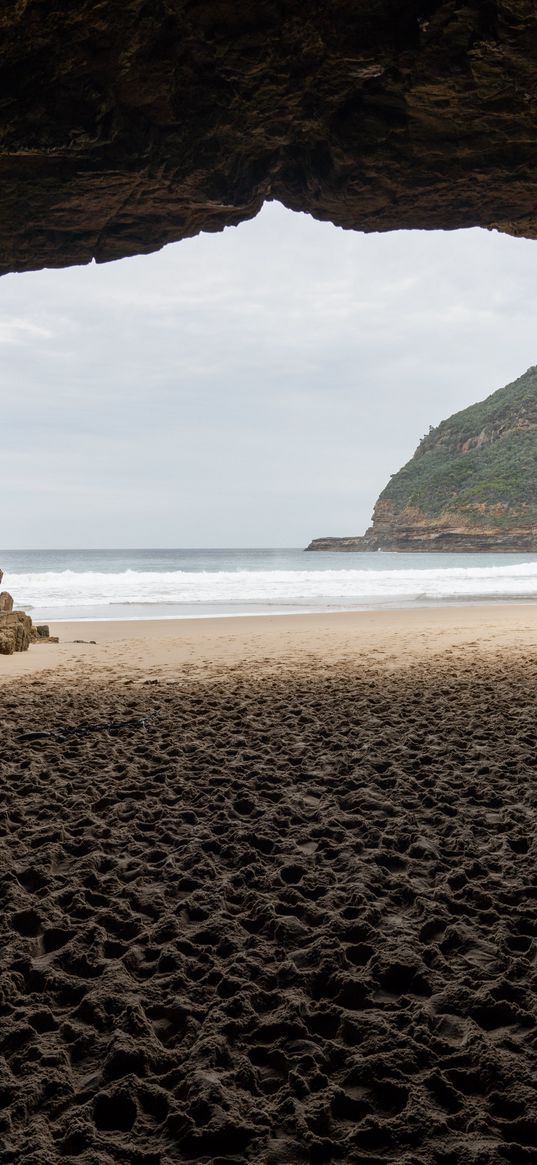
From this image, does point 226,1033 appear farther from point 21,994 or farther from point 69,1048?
point 21,994

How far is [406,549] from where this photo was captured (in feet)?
235

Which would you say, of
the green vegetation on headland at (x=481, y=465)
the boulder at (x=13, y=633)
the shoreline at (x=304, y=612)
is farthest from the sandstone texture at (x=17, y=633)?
the green vegetation on headland at (x=481, y=465)

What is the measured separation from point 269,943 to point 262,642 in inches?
356

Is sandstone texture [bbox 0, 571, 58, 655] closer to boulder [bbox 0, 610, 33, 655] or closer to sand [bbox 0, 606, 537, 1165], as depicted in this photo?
boulder [bbox 0, 610, 33, 655]

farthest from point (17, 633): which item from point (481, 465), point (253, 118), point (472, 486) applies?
point (481, 465)

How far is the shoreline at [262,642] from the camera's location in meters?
9.47

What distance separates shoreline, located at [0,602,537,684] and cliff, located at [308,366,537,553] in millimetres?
49509

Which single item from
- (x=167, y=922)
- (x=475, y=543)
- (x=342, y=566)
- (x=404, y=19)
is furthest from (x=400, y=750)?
(x=475, y=543)

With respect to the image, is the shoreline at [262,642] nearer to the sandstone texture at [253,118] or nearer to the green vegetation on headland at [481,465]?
the sandstone texture at [253,118]

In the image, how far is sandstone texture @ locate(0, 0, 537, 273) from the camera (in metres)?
8.10

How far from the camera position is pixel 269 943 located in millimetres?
2537

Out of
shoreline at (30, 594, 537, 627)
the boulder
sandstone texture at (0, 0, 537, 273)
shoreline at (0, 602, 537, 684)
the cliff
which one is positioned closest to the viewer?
sandstone texture at (0, 0, 537, 273)

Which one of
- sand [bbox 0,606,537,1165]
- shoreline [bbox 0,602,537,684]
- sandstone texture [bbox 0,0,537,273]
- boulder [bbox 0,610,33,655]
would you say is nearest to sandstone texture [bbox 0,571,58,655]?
boulder [bbox 0,610,33,655]

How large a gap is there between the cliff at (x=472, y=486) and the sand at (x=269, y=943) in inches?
2392
